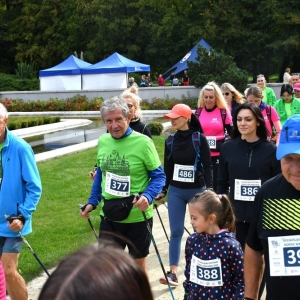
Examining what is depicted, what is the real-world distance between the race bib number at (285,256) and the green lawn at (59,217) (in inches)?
75.3

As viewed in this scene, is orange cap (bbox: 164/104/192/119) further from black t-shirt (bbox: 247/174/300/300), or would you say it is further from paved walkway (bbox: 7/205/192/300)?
black t-shirt (bbox: 247/174/300/300)

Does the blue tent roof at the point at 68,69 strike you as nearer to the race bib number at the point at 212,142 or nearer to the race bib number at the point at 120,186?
the race bib number at the point at 212,142

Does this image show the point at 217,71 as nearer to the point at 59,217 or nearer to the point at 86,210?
the point at 59,217

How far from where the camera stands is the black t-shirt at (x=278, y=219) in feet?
9.50

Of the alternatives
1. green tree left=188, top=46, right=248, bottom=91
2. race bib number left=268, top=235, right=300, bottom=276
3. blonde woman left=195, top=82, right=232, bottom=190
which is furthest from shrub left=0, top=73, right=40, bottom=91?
race bib number left=268, top=235, right=300, bottom=276

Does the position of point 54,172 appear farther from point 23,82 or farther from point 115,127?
point 23,82

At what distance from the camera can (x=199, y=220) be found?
13.1 feet

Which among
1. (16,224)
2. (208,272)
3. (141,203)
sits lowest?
(208,272)

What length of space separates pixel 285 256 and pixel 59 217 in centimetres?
604

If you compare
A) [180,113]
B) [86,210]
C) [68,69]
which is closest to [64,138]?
[180,113]

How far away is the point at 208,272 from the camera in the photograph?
3.78 metres

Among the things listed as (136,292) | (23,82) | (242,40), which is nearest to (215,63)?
(242,40)

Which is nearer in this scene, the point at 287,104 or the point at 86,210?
the point at 86,210

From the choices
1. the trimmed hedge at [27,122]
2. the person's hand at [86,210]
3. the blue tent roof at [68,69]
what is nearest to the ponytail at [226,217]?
the person's hand at [86,210]
